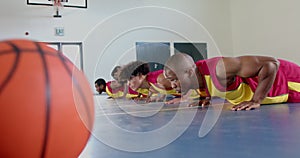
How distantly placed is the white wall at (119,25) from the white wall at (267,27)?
283 millimetres

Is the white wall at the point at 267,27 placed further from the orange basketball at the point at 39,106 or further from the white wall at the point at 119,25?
the orange basketball at the point at 39,106

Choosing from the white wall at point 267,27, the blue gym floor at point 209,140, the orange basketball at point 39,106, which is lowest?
the blue gym floor at point 209,140

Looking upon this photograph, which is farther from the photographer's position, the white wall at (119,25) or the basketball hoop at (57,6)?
the basketball hoop at (57,6)

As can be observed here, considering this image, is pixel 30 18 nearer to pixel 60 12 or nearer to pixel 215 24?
pixel 60 12

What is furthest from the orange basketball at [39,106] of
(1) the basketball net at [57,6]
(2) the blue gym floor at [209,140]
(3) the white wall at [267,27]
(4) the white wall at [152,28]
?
(3) the white wall at [267,27]

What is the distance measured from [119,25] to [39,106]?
5724 millimetres

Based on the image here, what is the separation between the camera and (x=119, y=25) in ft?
20.5

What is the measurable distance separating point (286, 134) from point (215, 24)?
21.9ft

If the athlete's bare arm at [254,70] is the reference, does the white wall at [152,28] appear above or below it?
above

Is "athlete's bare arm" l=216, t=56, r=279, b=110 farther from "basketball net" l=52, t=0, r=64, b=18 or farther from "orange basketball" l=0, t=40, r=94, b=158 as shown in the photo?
"basketball net" l=52, t=0, r=64, b=18

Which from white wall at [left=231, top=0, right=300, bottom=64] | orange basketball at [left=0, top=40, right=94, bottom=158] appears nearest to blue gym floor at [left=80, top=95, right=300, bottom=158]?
orange basketball at [left=0, top=40, right=94, bottom=158]

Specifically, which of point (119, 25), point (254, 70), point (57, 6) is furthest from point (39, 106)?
point (119, 25)

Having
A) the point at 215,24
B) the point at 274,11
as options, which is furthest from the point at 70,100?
the point at 215,24

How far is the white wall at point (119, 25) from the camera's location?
558 cm
